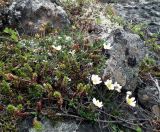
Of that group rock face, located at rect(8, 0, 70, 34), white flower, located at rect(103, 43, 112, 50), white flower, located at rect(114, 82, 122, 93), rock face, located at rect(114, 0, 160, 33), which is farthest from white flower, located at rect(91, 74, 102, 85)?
rock face, located at rect(114, 0, 160, 33)

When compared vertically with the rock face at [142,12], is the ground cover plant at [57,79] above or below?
above

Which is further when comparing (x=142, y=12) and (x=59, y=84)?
(x=142, y=12)

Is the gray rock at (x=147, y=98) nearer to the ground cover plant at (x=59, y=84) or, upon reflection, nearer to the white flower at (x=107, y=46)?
the ground cover plant at (x=59, y=84)

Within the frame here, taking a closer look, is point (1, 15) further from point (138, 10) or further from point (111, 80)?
point (138, 10)

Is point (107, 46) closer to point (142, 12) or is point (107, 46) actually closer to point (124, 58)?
point (124, 58)

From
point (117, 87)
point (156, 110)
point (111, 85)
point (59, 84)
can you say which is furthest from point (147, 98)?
point (59, 84)

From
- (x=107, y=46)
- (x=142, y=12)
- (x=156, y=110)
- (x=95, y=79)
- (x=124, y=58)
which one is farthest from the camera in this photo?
(x=142, y=12)

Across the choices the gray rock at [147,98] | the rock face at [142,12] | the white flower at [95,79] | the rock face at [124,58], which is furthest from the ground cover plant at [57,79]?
the rock face at [142,12]
